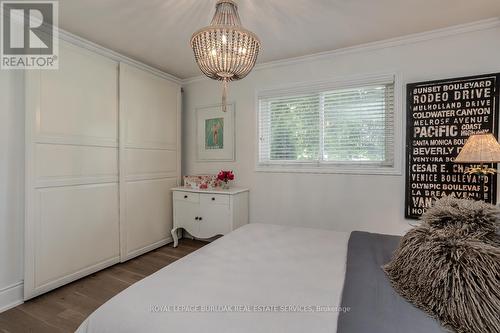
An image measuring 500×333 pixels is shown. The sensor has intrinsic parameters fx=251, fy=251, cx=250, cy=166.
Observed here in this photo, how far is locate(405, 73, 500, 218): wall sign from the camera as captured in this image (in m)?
2.14

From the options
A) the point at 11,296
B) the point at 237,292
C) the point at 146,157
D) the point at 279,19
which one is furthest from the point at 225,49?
the point at 11,296

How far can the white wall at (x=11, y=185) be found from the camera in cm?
196

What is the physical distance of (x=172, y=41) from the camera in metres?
2.51

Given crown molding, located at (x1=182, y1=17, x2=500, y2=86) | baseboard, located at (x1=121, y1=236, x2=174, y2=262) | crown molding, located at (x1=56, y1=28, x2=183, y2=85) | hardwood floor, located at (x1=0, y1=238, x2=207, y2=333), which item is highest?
crown molding, located at (x1=182, y1=17, x2=500, y2=86)

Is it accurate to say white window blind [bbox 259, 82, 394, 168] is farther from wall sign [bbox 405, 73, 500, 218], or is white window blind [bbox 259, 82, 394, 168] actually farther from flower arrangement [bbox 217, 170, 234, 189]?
flower arrangement [bbox 217, 170, 234, 189]

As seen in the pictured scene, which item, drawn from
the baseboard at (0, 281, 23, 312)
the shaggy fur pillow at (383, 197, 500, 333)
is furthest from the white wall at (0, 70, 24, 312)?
the shaggy fur pillow at (383, 197, 500, 333)

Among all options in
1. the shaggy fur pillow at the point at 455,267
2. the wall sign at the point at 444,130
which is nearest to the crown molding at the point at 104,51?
the wall sign at the point at 444,130

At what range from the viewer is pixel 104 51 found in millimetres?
2629

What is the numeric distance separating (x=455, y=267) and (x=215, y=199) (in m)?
2.39

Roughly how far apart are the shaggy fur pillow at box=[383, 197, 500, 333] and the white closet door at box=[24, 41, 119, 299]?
2.60m

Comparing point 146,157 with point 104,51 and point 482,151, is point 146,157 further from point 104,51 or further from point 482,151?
point 482,151

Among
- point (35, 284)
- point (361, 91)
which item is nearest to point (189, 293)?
point (35, 284)

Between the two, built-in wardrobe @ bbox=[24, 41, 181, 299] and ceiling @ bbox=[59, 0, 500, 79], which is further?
built-in wardrobe @ bbox=[24, 41, 181, 299]

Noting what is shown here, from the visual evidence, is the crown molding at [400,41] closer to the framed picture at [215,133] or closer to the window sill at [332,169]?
the framed picture at [215,133]
